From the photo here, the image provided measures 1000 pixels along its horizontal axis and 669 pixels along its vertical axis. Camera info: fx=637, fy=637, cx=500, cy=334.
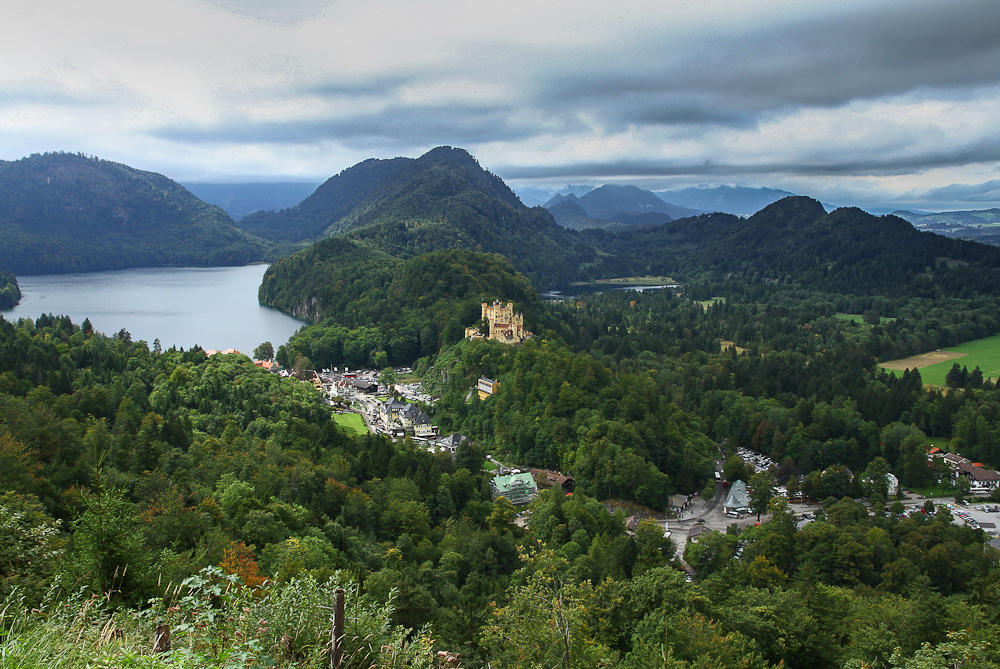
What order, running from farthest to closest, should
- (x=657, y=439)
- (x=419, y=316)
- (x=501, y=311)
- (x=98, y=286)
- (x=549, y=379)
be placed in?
(x=98, y=286), (x=419, y=316), (x=501, y=311), (x=549, y=379), (x=657, y=439)

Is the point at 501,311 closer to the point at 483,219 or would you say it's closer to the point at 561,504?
the point at 561,504

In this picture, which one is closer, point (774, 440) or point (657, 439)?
point (657, 439)

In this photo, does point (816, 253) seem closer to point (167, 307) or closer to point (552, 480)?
point (167, 307)

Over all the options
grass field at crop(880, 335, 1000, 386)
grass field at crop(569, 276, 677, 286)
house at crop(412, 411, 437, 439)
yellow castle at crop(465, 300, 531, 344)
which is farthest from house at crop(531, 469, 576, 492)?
grass field at crop(569, 276, 677, 286)

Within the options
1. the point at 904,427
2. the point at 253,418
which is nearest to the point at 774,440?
the point at 904,427

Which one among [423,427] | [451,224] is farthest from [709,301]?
[423,427]

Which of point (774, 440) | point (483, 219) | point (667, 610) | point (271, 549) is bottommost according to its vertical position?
point (774, 440)

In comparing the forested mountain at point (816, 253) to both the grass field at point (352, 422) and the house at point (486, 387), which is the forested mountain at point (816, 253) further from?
the grass field at point (352, 422)

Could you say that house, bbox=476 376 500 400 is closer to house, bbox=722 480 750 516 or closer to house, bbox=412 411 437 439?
house, bbox=412 411 437 439
